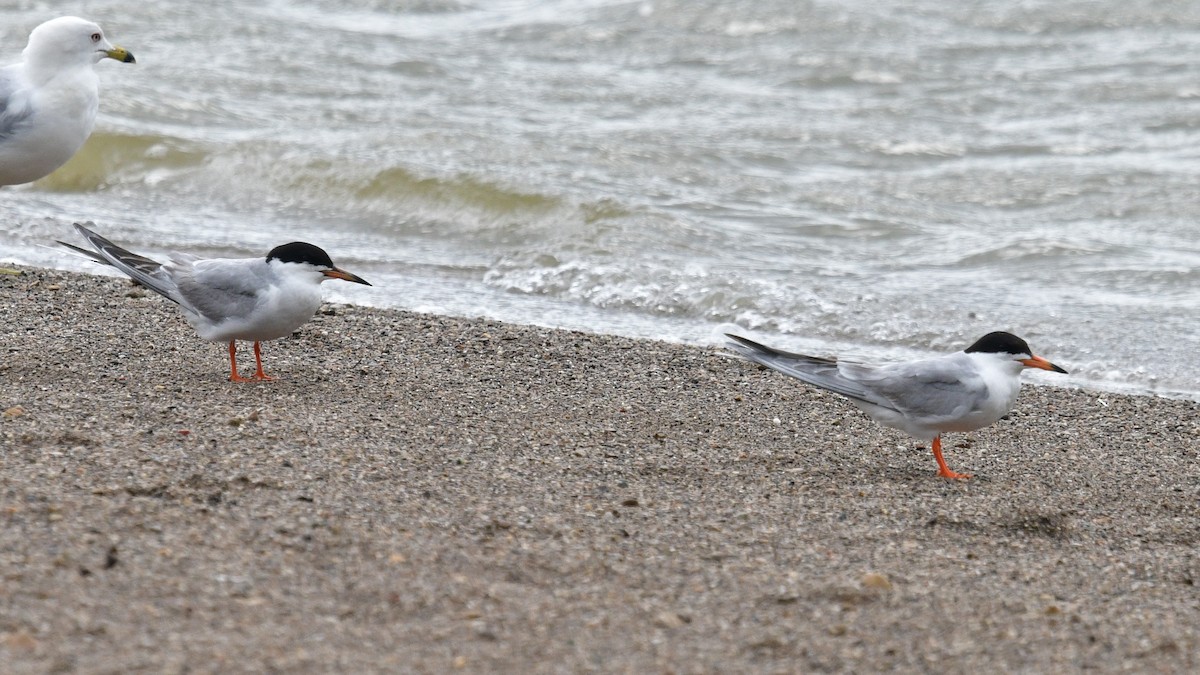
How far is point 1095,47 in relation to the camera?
14773mm

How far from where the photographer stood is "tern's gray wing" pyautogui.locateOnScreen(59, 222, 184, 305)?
565cm

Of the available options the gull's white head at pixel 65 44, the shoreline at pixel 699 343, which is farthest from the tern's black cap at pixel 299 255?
the gull's white head at pixel 65 44

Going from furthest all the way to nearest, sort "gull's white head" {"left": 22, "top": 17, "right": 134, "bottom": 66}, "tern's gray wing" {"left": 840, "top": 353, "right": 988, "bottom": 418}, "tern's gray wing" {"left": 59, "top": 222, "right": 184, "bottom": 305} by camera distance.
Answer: "gull's white head" {"left": 22, "top": 17, "right": 134, "bottom": 66} → "tern's gray wing" {"left": 59, "top": 222, "right": 184, "bottom": 305} → "tern's gray wing" {"left": 840, "top": 353, "right": 988, "bottom": 418}

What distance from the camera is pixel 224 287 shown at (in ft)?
17.9

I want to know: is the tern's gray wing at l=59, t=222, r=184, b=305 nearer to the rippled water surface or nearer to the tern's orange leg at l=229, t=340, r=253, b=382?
the tern's orange leg at l=229, t=340, r=253, b=382

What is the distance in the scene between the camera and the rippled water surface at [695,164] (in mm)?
7949

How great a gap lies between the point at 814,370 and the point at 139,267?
2.70 m

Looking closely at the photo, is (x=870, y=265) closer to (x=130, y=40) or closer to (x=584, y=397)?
(x=584, y=397)

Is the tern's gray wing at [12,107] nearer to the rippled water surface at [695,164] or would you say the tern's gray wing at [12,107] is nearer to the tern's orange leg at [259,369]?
the rippled water surface at [695,164]

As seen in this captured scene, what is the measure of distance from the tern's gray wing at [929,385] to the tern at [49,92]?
12.5 ft

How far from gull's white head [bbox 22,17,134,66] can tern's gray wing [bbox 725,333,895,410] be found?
3399mm

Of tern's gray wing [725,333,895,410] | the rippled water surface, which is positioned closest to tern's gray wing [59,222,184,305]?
the rippled water surface

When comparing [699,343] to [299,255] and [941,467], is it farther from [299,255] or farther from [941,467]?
[299,255]

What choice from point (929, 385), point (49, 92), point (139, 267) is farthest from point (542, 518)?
point (49, 92)
